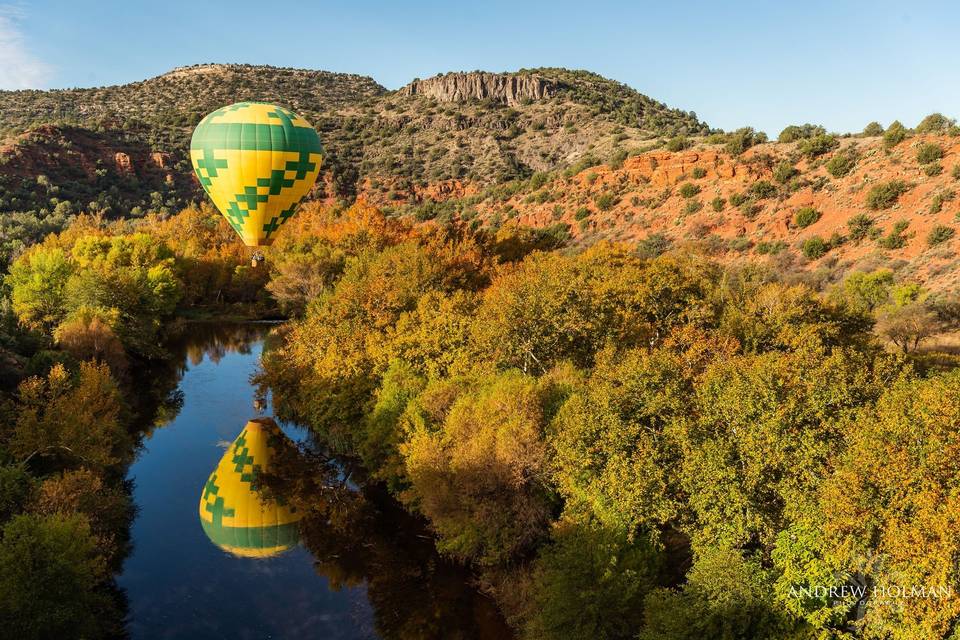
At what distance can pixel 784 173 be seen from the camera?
260ft

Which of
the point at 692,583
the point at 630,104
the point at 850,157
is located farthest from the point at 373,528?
the point at 630,104

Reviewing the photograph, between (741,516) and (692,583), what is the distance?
2.33 metres

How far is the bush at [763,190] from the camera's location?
78.4m

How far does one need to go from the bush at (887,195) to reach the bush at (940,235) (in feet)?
29.6

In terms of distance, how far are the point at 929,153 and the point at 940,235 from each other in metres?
16.6

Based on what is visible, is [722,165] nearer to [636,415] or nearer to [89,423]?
[636,415]

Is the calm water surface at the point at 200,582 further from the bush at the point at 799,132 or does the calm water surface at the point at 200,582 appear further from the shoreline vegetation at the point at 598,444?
the bush at the point at 799,132

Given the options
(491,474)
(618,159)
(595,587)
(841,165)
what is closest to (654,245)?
(841,165)

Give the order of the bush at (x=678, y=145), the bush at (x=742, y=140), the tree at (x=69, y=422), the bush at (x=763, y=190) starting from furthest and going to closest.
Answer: the bush at (x=678, y=145)
the bush at (x=742, y=140)
the bush at (x=763, y=190)
the tree at (x=69, y=422)

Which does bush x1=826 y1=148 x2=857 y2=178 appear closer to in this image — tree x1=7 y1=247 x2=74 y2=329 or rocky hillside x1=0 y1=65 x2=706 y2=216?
rocky hillside x1=0 y1=65 x2=706 y2=216

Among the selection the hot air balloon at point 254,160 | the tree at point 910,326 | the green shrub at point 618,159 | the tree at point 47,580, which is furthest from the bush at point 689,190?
the tree at point 47,580

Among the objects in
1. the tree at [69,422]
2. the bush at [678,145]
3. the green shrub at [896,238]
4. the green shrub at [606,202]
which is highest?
the bush at [678,145]

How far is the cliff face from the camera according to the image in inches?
6019

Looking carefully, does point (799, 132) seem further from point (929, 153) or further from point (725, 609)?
point (725, 609)
